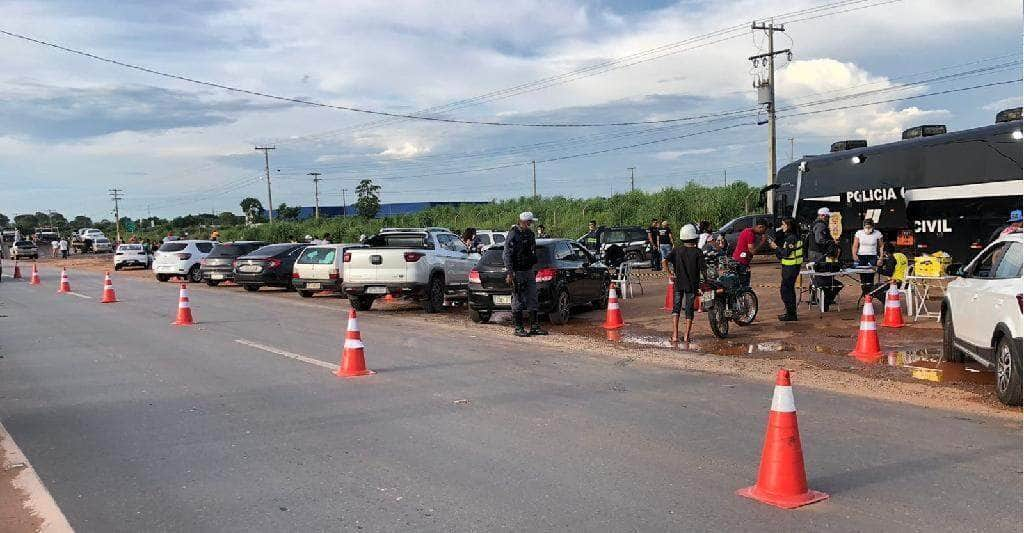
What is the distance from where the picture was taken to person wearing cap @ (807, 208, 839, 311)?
1462 centimetres

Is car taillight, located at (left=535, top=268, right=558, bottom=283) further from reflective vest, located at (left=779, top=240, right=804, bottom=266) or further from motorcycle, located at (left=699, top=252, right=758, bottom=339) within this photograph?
reflective vest, located at (left=779, top=240, right=804, bottom=266)

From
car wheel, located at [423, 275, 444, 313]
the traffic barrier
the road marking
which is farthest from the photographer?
car wheel, located at [423, 275, 444, 313]

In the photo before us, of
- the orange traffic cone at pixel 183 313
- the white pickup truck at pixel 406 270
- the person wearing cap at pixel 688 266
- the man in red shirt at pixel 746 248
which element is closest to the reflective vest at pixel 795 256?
the man in red shirt at pixel 746 248

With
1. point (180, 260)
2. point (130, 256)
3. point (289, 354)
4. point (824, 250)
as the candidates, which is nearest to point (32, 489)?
point (289, 354)

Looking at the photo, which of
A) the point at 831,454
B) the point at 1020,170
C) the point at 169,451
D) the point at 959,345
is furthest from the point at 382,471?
the point at 1020,170

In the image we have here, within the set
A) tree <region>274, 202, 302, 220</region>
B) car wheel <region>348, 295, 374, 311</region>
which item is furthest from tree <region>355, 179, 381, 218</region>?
car wheel <region>348, 295, 374, 311</region>

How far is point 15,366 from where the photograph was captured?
1050 cm

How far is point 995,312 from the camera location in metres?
7.84

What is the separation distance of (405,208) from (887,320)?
328ft

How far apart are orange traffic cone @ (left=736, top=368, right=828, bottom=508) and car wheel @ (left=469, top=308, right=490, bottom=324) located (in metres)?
10.6

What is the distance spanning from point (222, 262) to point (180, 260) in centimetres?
434

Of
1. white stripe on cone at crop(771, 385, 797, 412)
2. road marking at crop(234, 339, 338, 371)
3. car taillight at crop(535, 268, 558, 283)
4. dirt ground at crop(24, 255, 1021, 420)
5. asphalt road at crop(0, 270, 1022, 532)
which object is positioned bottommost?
dirt ground at crop(24, 255, 1021, 420)

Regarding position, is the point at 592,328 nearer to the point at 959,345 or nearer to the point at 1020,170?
the point at 959,345

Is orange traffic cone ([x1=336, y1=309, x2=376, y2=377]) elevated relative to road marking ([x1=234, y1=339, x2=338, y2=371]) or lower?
elevated
